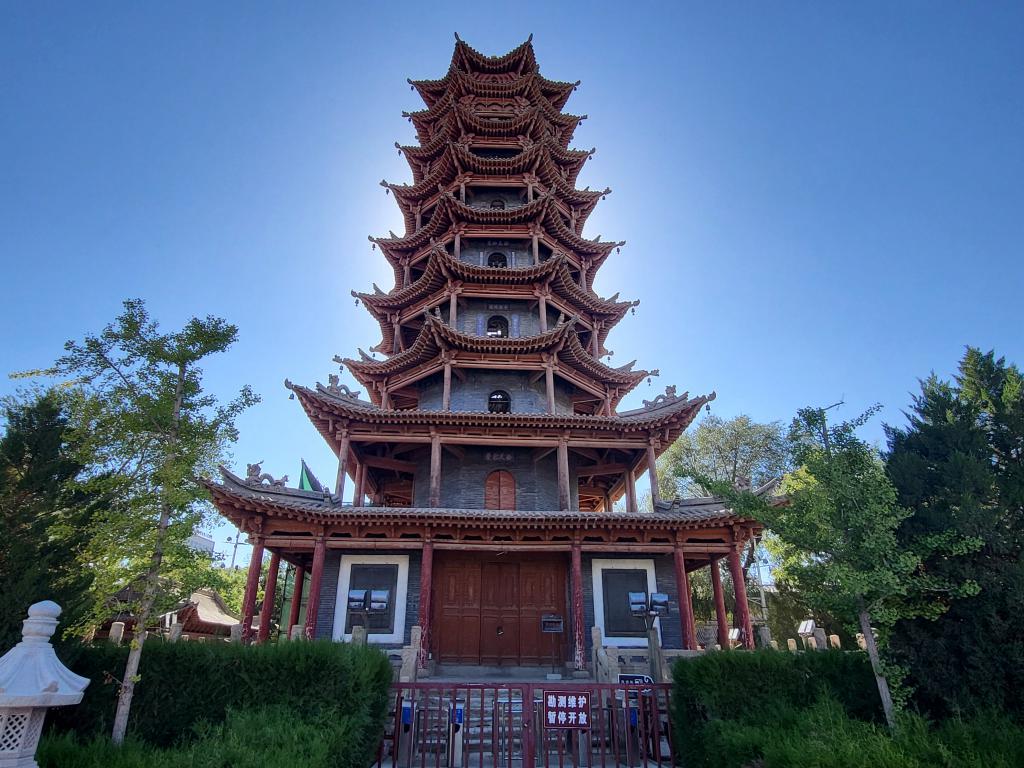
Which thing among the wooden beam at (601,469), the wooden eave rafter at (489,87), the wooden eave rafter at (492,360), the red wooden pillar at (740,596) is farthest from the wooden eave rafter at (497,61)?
the red wooden pillar at (740,596)

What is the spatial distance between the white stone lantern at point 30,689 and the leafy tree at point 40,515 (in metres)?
2.89

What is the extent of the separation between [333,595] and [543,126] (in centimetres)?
2025

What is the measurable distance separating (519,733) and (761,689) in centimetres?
433

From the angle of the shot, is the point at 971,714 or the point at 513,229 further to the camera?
the point at 513,229

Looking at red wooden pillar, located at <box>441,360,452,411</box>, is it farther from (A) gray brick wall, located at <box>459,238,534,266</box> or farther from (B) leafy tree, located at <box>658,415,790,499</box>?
(B) leafy tree, located at <box>658,415,790,499</box>

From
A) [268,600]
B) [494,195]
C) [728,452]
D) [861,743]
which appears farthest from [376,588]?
[728,452]

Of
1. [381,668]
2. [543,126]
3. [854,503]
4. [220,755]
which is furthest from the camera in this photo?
[543,126]

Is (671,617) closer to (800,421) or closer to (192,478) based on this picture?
(800,421)

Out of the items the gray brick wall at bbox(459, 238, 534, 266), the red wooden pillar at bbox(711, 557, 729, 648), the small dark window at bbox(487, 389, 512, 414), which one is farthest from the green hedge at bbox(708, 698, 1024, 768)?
the gray brick wall at bbox(459, 238, 534, 266)

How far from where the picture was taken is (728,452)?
30.2 meters

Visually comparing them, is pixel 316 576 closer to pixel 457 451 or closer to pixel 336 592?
pixel 336 592

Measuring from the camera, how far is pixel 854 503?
25.3 feet

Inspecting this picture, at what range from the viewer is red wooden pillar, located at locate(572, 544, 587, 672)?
14156 millimetres

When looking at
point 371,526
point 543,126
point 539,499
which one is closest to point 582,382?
point 539,499
